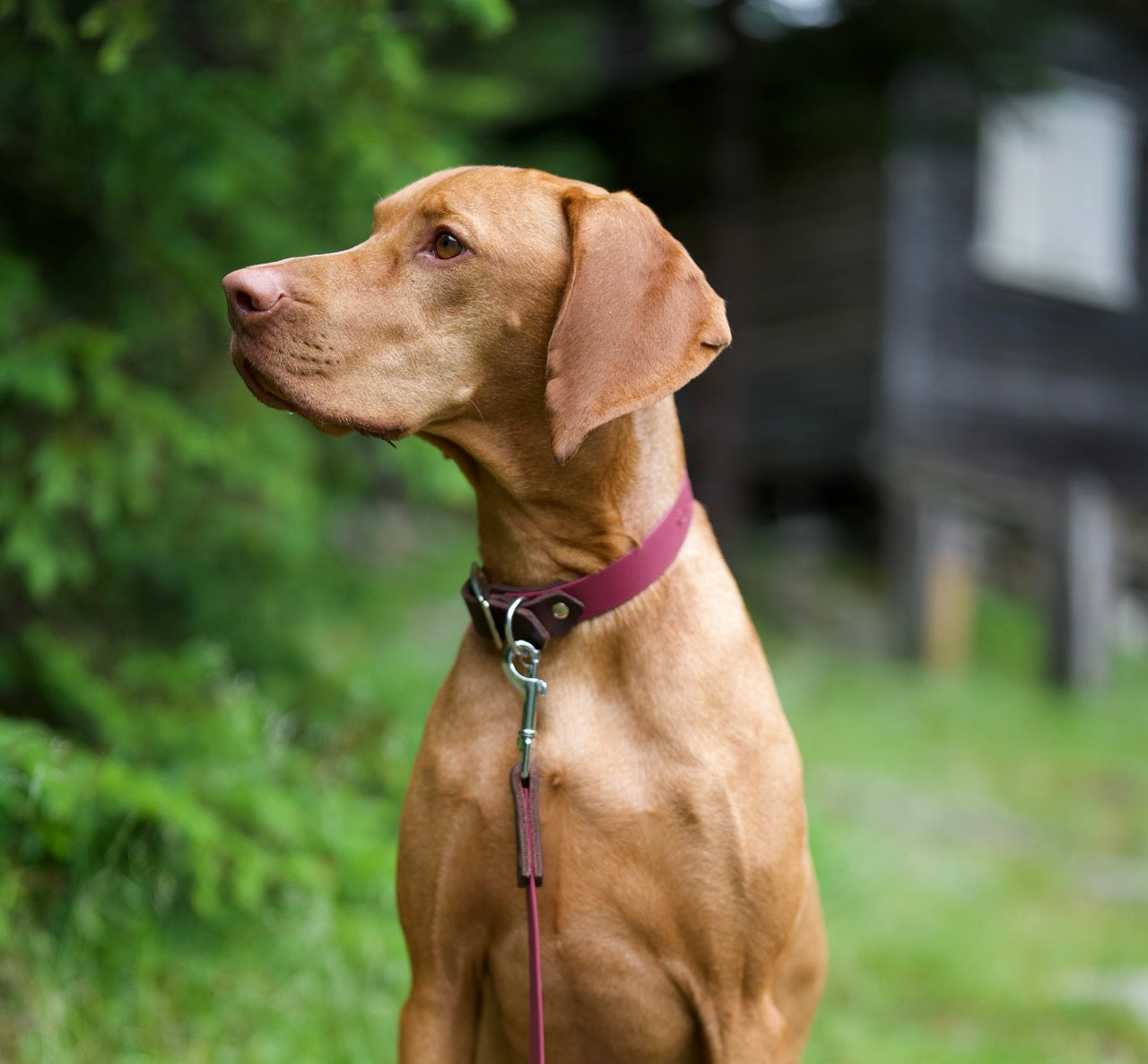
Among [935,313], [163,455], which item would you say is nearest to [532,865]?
[163,455]

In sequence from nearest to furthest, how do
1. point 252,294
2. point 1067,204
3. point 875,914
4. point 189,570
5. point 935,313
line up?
point 252,294 < point 189,570 < point 875,914 < point 935,313 < point 1067,204

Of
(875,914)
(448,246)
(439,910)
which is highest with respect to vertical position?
(448,246)

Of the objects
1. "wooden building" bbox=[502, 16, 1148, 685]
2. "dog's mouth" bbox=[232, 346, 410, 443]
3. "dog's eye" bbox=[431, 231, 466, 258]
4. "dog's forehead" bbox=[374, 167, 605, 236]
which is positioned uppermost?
"dog's forehead" bbox=[374, 167, 605, 236]

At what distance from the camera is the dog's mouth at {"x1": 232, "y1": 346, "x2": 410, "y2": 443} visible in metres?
1.96

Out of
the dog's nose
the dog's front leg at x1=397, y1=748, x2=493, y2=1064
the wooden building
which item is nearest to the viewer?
the dog's nose

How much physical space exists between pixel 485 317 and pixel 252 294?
1.24ft

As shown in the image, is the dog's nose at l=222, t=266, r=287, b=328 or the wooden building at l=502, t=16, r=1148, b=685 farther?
the wooden building at l=502, t=16, r=1148, b=685

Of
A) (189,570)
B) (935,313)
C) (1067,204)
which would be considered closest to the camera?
(189,570)

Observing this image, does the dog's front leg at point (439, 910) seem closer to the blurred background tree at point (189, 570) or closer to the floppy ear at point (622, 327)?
the floppy ear at point (622, 327)

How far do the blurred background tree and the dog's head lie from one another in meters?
0.88

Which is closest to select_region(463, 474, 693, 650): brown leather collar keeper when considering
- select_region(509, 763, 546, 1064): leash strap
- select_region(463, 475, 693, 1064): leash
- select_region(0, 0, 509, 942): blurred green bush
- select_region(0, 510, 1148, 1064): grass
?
select_region(463, 475, 693, 1064): leash

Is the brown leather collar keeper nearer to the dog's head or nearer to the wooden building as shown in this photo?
the dog's head

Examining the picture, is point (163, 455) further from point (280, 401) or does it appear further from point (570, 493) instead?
point (570, 493)

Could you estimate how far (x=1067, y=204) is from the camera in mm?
11211
